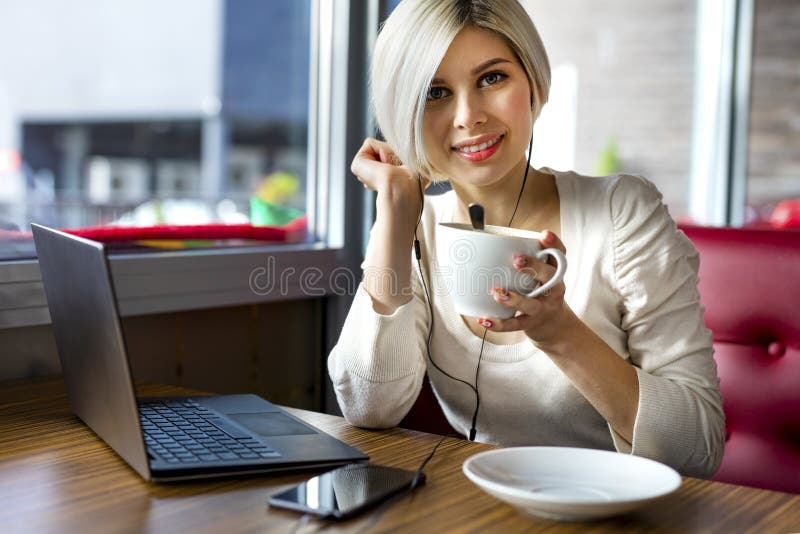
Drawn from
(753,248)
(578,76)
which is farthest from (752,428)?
(578,76)

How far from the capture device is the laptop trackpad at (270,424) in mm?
973

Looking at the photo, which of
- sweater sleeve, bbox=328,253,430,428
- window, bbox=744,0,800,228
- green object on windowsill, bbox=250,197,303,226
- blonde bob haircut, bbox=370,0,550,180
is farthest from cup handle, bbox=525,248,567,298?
window, bbox=744,0,800,228

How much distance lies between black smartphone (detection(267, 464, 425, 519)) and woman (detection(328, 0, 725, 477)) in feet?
0.89

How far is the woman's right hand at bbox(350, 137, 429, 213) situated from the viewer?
1260mm

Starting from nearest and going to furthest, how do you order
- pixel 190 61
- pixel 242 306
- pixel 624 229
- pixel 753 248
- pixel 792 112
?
1. pixel 624 229
2. pixel 753 248
3. pixel 190 61
4. pixel 242 306
5. pixel 792 112

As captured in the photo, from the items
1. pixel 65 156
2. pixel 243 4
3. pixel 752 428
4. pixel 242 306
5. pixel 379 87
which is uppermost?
pixel 243 4

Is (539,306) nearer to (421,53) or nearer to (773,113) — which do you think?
(421,53)

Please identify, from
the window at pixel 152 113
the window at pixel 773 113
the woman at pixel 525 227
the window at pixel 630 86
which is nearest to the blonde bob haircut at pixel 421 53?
the woman at pixel 525 227

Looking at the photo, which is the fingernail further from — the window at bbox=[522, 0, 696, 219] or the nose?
the window at bbox=[522, 0, 696, 219]

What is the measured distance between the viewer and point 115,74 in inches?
56.1

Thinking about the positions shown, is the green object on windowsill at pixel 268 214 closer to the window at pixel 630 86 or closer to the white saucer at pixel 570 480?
the white saucer at pixel 570 480

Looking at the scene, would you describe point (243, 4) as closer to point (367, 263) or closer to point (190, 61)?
point (190, 61)

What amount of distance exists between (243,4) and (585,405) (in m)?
1.02

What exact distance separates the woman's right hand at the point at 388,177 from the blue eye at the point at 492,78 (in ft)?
0.56
